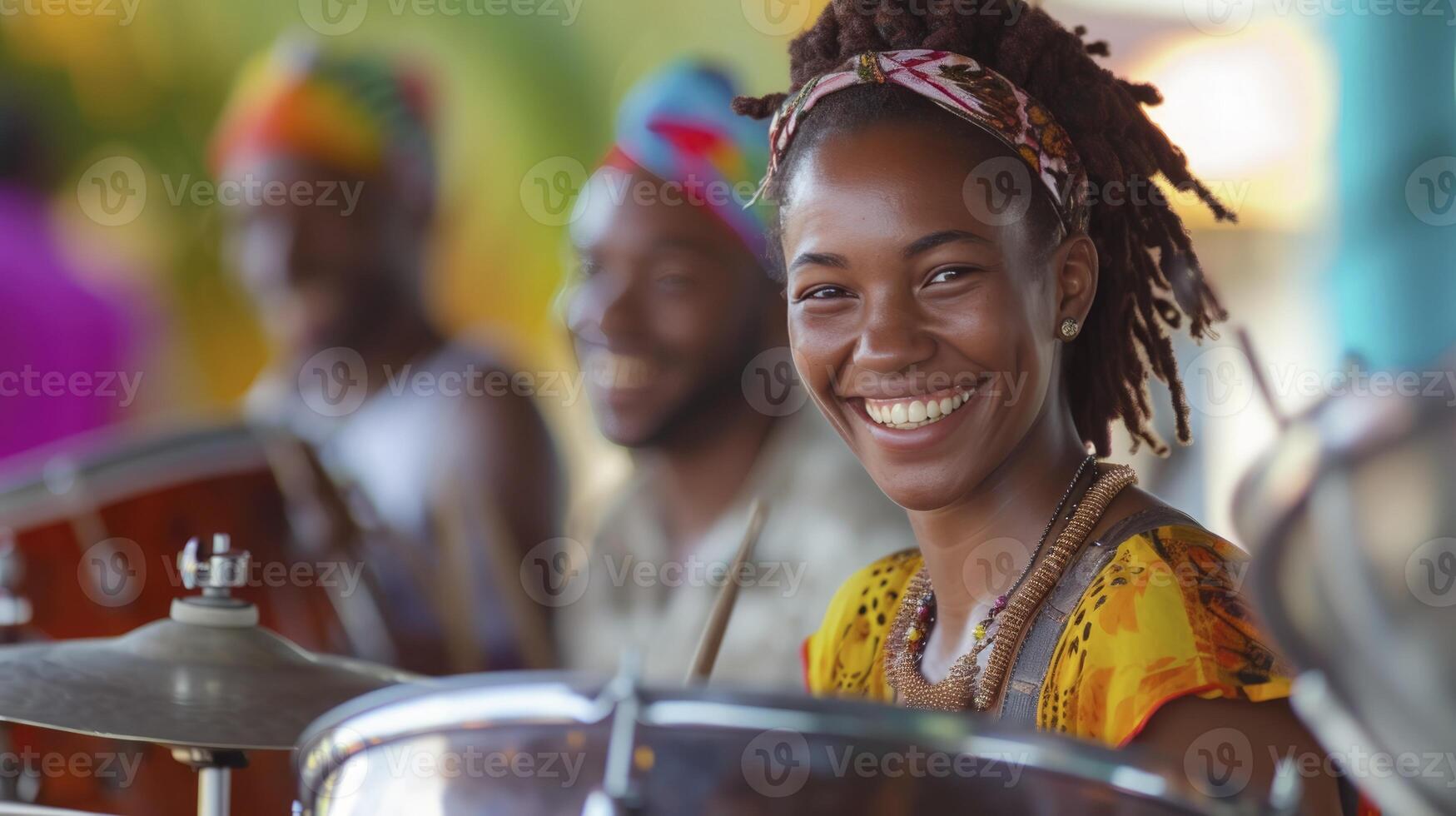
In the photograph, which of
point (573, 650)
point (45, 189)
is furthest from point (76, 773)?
point (45, 189)

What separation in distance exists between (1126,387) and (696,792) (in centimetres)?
89

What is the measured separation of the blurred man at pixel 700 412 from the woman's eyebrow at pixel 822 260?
1015 mm

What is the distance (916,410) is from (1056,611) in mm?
234

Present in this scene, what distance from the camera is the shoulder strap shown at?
51.9 inches

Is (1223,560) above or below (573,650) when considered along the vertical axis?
above

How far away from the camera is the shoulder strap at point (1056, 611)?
1.32 metres

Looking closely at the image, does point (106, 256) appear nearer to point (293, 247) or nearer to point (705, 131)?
point (293, 247)

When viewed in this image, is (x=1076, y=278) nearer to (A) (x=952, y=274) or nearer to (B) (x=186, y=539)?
(A) (x=952, y=274)

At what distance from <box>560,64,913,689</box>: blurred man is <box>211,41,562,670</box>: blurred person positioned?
0.80 feet

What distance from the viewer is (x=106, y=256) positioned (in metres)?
3.57

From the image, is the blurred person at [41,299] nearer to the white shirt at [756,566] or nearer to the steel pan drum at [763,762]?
the white shirt at [756,566]

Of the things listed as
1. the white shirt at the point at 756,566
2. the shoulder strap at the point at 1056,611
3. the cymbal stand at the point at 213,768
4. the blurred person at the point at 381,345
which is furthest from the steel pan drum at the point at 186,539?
the shoulder strap at the point at 1056,611

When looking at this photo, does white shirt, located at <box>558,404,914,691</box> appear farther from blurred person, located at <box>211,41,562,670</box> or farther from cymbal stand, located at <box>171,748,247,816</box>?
cymbal stand, located at <box>171,748,247,816</box>

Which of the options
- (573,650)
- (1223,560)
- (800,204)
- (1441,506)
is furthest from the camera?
(573,650)
